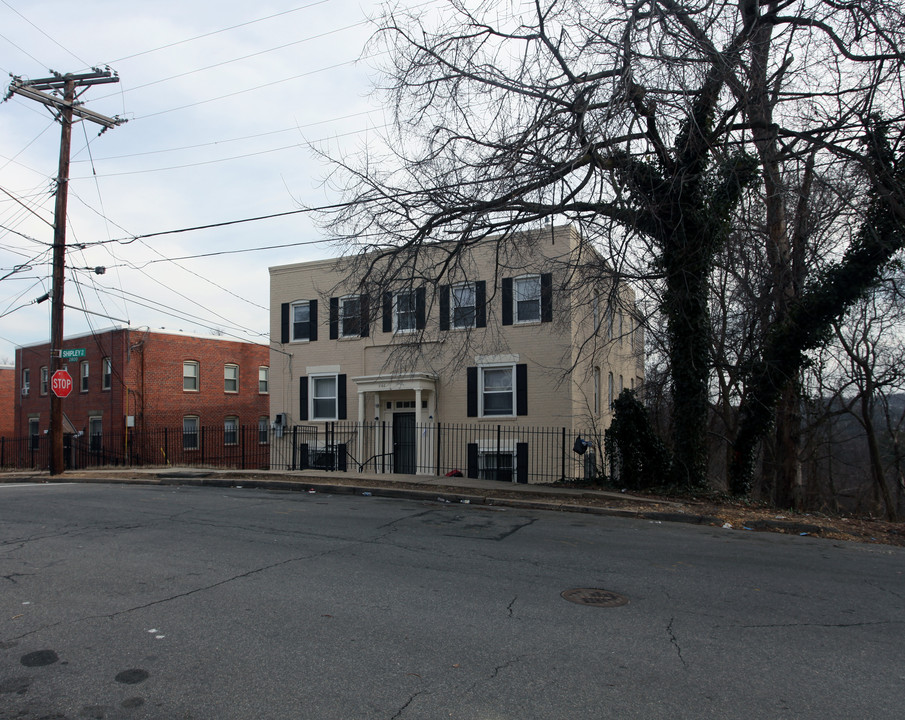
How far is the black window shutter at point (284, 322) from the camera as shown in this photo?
25.1 m

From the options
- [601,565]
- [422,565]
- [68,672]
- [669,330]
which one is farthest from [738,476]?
[68,672]

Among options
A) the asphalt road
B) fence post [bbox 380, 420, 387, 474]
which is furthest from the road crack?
fence post [bbox 380, 420, 387, 474]

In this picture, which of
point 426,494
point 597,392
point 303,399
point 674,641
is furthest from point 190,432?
point 674,641

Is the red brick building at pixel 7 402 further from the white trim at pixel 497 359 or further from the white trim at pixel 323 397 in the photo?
the white trim at pixel 497 359

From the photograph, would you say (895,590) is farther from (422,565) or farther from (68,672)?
(68,672)

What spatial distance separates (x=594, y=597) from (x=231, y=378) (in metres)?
32.1

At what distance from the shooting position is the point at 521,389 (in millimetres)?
21344

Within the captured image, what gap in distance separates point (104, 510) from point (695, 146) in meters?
11.7

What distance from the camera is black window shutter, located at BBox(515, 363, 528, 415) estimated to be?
69.9 ft

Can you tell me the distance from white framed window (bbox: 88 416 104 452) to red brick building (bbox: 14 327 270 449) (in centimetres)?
5

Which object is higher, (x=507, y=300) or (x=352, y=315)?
(x=507, y=300)

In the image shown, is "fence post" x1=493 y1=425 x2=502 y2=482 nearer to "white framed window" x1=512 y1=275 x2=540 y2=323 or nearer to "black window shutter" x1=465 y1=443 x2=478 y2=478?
"black window shutter" x1=465 y1=443 x2=478 y2=478

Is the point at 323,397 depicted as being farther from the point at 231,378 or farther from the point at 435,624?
the point at 435,624

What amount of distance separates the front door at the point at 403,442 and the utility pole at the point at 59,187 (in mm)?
10202
